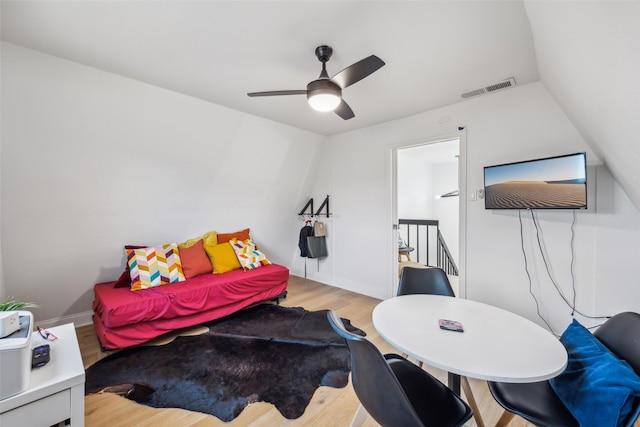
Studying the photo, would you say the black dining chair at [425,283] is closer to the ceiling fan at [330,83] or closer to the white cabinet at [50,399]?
the ceiling fan at [330,83]

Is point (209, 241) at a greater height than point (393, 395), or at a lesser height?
greater

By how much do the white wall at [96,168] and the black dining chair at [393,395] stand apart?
2.76 meters

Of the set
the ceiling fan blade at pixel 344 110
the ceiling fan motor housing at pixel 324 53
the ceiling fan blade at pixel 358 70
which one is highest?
the ceiling fan motor housing at pixel 324 53

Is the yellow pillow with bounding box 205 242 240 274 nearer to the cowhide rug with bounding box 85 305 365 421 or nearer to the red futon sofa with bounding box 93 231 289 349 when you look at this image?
the red futon sofa with bounding box 93 231 289 349

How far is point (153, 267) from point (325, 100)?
8.46 feet

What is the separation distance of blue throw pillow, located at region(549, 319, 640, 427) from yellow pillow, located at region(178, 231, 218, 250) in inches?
142

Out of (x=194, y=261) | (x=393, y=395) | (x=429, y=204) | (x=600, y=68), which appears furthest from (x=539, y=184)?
(x=429, y=204)

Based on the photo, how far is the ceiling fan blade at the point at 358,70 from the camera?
65.0 inches

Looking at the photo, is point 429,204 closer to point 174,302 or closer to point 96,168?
point 174,302

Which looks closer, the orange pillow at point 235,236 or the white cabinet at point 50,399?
the white cabinet at point 50,399

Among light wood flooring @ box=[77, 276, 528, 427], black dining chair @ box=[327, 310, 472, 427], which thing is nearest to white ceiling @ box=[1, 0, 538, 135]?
black dining chair @ box=[327, 310, 472, 427]

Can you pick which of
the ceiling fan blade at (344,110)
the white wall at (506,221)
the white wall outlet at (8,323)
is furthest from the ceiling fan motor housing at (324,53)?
the white wall outlet at (8,323)

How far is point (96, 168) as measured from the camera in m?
2.61

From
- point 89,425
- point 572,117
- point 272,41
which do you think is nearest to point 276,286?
point 89,425
